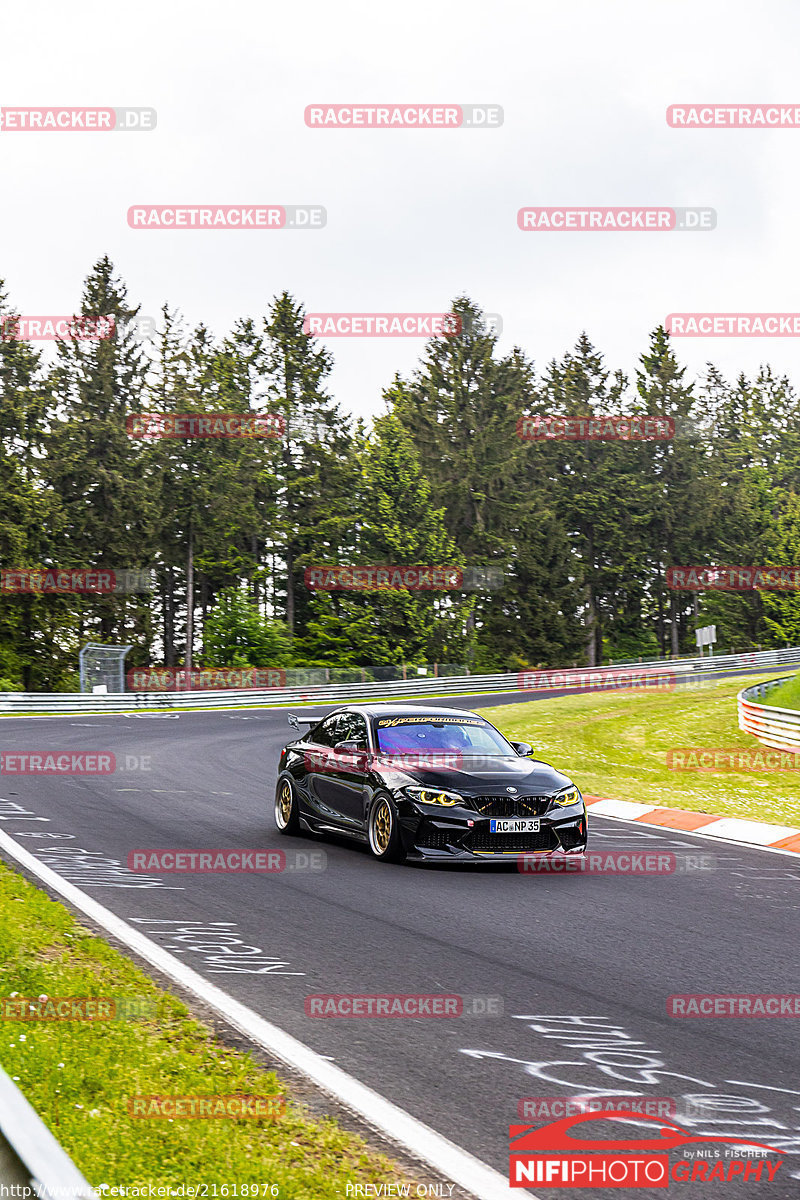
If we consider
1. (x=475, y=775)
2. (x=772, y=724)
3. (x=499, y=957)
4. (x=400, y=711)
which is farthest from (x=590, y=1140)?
(x=772, y=724)

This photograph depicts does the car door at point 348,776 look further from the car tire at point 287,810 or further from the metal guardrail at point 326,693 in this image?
the metal guardrail at point 326,693

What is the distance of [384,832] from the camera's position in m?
11.8

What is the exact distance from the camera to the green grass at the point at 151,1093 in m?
4.19

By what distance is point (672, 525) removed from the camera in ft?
270

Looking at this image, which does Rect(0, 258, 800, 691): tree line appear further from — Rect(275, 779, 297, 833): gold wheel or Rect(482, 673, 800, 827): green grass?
Rect(275, 779, 297, 833): gold wheel

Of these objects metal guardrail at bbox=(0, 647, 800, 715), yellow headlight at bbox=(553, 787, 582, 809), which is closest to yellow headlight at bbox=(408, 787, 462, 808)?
yellow headlight at bbox=(553, 787, 582, 809)

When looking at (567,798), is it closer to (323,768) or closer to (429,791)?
(429,791)

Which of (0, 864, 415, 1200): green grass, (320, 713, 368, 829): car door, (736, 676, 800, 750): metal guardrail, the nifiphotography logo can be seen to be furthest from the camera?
(736, 676, 800, 750): metal guardrail

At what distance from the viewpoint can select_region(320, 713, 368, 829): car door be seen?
12.3 metres

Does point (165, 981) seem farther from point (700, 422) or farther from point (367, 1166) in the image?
point (700, 422)

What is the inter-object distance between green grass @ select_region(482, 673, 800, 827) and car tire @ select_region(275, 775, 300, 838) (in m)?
5.88

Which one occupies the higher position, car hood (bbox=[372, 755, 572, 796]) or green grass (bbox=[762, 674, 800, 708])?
car hood (bbox=[372, 755, 572, 796])

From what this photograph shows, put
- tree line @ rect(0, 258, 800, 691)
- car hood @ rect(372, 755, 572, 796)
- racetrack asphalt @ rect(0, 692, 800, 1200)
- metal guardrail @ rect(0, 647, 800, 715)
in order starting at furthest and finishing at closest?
tree line @ rect(0, 258, 800, 691) → metal guardrail @ rect(0, 647, 800, 715) → car hood @ rect(372, 755, 572, 796) → racetrack asphalt @ rect(0, 692, 800, 1200)

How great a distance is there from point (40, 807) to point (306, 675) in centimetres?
3514
